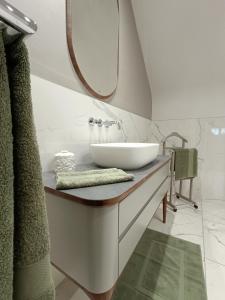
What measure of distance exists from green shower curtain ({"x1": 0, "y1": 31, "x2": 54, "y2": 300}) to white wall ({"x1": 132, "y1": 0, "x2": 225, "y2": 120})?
217cm

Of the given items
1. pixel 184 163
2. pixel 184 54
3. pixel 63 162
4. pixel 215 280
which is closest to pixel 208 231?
pixel 215 280

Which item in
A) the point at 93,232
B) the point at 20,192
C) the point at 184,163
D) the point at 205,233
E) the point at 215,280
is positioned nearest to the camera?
the point at 20,192

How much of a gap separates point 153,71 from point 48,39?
186 cm

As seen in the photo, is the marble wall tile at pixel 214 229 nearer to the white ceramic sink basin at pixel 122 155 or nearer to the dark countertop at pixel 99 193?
the white ceramic sink basin at pixel 122 155

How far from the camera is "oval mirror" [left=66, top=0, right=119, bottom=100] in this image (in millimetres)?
996

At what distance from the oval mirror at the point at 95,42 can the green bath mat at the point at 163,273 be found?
1190 millimetres

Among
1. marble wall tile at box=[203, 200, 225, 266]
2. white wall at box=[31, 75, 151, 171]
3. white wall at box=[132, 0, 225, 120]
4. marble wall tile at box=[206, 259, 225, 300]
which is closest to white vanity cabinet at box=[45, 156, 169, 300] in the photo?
white wall at box=[31, 75, 151, 171]

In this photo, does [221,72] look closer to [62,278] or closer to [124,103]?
[124,103]

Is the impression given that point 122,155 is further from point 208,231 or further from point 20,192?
point 208,231

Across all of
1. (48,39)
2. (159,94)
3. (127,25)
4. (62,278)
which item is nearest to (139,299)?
(62,278)

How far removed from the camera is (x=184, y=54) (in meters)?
2.11

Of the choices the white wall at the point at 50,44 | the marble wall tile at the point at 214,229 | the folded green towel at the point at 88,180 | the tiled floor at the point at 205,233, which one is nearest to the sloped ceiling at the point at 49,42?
the white wall at the point at 50,44

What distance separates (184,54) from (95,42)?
4.61ft

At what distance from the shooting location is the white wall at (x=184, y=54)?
5.92ft
